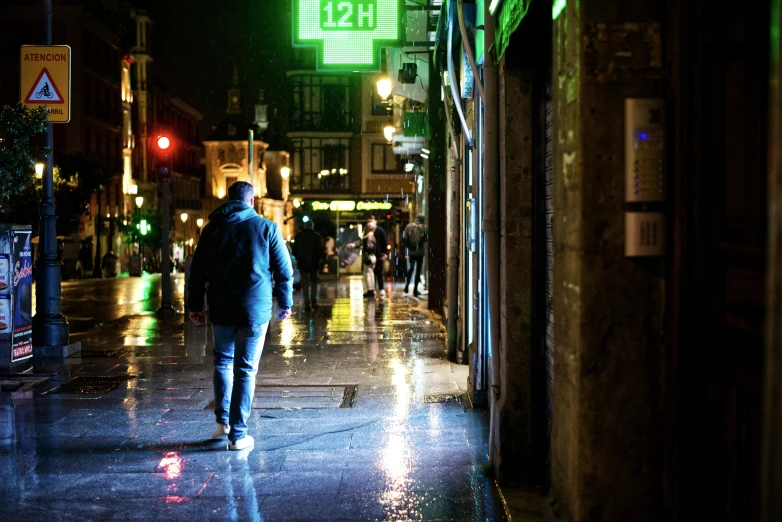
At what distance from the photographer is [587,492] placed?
369 centimetres

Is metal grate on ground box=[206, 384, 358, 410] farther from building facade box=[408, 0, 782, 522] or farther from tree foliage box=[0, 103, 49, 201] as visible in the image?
building facade box=[408, 0, 782, 522]

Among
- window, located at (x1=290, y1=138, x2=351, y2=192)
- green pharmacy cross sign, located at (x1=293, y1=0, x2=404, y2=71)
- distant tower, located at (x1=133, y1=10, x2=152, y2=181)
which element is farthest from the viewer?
distant tower, located at (x1=133, y1=10, x2=152, y2=181)

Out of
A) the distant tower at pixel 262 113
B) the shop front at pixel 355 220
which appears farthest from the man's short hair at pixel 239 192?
the distant tower at pixel 262 113

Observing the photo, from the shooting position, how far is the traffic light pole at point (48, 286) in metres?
11.4

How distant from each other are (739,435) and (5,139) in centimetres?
923

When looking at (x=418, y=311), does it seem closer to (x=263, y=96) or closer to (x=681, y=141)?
(x=681, y=141)

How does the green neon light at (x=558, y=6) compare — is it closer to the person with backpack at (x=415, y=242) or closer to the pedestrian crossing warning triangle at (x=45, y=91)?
the pedestrian crossing warning triangle at (x=45, y=91)

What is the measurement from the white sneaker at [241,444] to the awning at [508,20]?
3.27m

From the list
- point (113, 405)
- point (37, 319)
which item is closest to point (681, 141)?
point (113, 405)

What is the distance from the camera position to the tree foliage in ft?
32.9

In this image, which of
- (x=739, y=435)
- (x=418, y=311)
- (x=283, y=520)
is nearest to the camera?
(x=739, y=435)

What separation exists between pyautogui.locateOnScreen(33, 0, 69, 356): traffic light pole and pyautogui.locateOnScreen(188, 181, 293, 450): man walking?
5.39m

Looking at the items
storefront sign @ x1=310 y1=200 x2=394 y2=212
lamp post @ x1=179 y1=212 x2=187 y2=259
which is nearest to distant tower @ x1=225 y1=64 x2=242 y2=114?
lamp post @ x1=179 y1=212 x2=187 y2=259

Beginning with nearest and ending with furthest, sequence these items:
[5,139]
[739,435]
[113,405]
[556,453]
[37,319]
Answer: [739,435] < [556,453] < [113,405] < [5,139] < [37,319]
